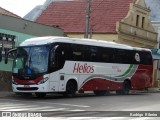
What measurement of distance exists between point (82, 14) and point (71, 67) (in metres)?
23.9

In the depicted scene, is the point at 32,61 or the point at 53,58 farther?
the point at 32,61

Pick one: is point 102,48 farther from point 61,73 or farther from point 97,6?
point 97,6

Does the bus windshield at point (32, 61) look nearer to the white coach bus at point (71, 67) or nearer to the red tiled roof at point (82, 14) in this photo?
the white coach bus at point (71, 67)

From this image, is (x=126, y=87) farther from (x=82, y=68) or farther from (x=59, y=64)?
(x=59, y=64)

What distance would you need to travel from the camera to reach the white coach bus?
2459cm

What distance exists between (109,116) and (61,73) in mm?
9055

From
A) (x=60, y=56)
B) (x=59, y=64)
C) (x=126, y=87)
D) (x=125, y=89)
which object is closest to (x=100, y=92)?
(x=125, y=89)

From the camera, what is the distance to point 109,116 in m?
16.6

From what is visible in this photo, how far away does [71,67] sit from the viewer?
26.2 metres

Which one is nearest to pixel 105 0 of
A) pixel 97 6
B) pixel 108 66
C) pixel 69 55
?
pixel 97 6

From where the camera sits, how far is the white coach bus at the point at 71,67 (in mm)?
24594

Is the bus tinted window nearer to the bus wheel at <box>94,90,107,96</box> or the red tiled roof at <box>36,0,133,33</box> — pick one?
the bus wheel at <box>94,90,107,96</box>

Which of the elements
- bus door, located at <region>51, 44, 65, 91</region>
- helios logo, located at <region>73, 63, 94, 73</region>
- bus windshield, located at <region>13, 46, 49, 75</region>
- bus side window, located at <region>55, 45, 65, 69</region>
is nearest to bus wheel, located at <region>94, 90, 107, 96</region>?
helios logo, located at <region>73, 63, 94, 73</region>

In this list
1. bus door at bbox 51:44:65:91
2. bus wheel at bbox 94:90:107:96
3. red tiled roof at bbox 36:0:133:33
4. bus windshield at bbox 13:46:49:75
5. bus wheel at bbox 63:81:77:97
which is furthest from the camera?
red tiled roof at bbox 36:0:133:33
